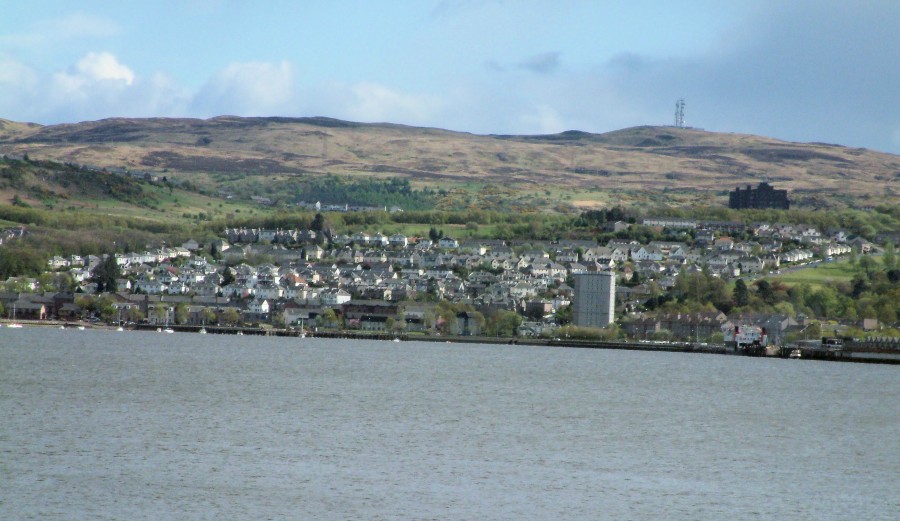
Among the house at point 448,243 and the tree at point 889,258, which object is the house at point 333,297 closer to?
the house at point 448,243

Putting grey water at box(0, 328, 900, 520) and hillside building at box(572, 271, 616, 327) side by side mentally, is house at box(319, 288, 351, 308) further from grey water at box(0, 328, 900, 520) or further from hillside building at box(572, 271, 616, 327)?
grey water at box(0, 328, 900, 520)

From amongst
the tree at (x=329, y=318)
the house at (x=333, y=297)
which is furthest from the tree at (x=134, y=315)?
the house at (x=333, y=297)

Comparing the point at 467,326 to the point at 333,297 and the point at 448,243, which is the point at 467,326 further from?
the point at 448,243

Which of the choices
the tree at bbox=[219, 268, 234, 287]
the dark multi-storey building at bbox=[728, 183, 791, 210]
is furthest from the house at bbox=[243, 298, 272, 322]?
the dark multi-storey building at bbox=[728, 183, 791, 210]

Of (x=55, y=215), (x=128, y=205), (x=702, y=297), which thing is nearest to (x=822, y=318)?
(x=702, y=297)

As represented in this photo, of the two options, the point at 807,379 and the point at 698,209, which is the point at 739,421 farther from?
the point at 698,209

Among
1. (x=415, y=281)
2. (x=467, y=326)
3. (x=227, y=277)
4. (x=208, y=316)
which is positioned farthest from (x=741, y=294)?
(x=227, y=277)
